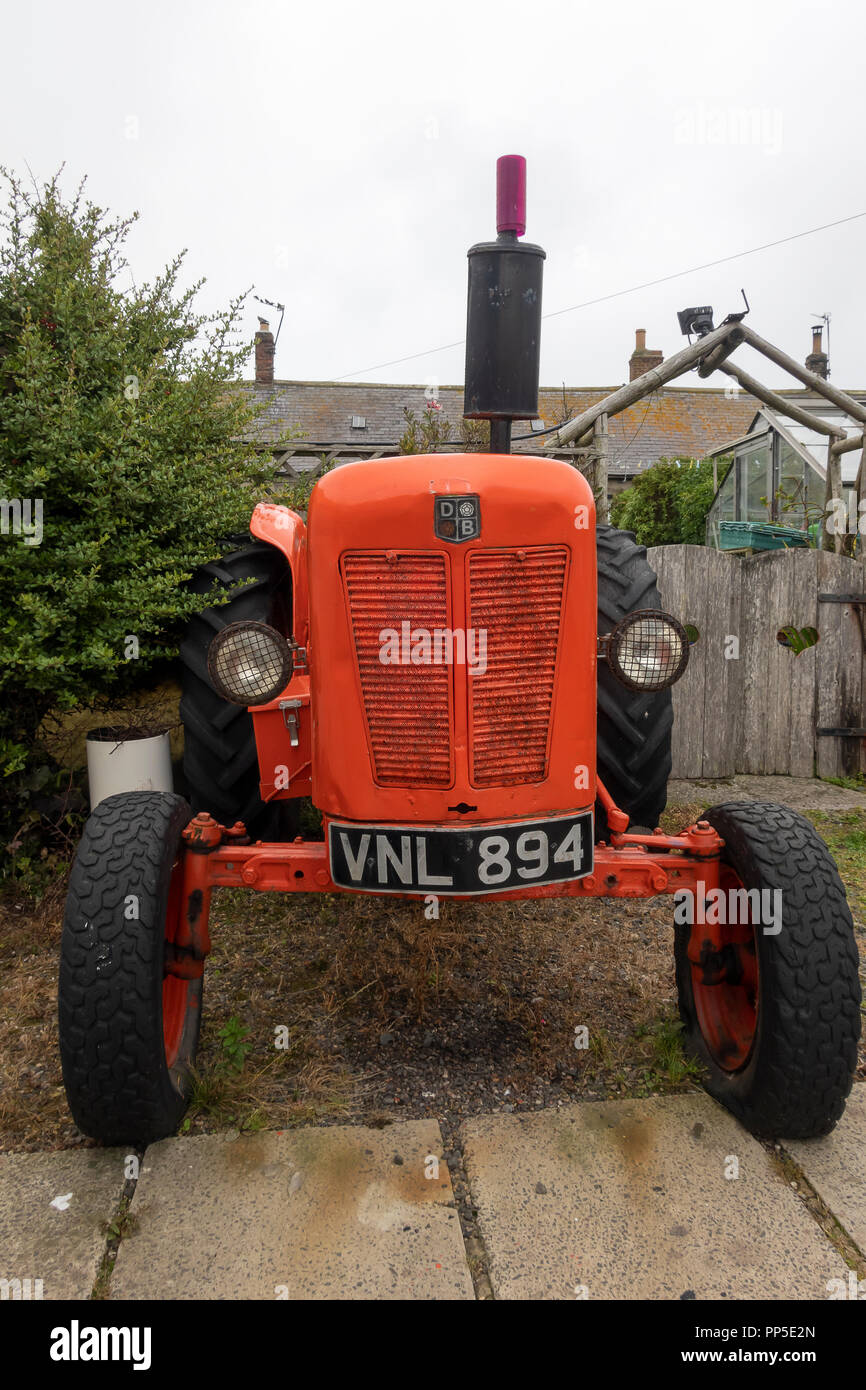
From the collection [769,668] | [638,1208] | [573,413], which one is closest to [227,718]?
[638,1208]

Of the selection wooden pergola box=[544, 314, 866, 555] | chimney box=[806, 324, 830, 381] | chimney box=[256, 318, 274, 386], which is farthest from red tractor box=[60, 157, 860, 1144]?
chimney box=[806, 324, 830, 381]

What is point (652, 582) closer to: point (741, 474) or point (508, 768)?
point (508, 768)

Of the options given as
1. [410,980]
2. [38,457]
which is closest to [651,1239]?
[410,980]

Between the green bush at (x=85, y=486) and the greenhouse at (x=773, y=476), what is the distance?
9.43m

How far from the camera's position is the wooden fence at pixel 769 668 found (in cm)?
534

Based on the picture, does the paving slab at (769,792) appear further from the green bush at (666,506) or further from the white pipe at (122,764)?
the green bush at (666,506)

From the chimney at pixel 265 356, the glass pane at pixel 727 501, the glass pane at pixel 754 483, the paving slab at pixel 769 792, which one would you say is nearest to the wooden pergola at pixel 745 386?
the paving slab at pixel 769 792

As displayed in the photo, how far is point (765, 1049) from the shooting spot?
1.91m

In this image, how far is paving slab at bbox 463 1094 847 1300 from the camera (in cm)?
159

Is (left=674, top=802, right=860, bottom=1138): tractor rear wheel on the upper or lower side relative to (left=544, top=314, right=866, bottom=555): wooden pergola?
lower

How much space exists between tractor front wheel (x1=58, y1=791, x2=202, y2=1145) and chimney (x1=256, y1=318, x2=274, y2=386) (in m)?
19.7

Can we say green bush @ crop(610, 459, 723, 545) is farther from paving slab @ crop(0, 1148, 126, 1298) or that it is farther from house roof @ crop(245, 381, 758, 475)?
paving slab @ crop(0, 1148, 126, 1298)

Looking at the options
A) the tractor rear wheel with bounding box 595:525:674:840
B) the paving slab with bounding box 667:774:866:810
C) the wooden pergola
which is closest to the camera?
the tractor rear wheel with bounding box 595:525:674:840
